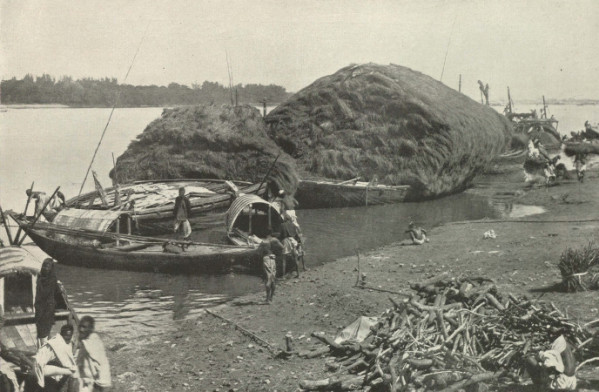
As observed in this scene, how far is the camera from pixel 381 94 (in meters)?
26.4

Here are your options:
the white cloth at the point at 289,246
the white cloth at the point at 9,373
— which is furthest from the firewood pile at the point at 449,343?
the white cloth at the point at 289,246

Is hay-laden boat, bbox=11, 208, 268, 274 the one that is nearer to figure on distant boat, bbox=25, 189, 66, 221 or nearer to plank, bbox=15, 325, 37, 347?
figure on distant boat, bbox=25, 189, 66, 221

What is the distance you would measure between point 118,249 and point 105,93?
17.0 m

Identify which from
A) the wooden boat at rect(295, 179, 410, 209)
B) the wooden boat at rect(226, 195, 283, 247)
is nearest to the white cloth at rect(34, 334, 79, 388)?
the wooden boat at rect(226, 195, 283, 247)

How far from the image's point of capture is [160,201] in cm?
1891

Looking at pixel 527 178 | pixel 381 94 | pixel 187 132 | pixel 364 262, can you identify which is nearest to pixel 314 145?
pixel 381 94

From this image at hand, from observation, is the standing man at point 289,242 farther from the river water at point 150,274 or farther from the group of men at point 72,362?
the group of men at point 72,362

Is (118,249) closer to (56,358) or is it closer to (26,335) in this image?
(26,335)

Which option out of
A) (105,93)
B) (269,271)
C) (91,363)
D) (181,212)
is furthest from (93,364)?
(105,93)

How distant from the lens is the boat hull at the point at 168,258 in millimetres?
13711

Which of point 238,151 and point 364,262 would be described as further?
point 238,151

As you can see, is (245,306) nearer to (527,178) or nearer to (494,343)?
(494,343)

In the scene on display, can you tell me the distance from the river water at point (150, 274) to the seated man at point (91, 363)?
3762 mm

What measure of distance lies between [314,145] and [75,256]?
1414 cm
